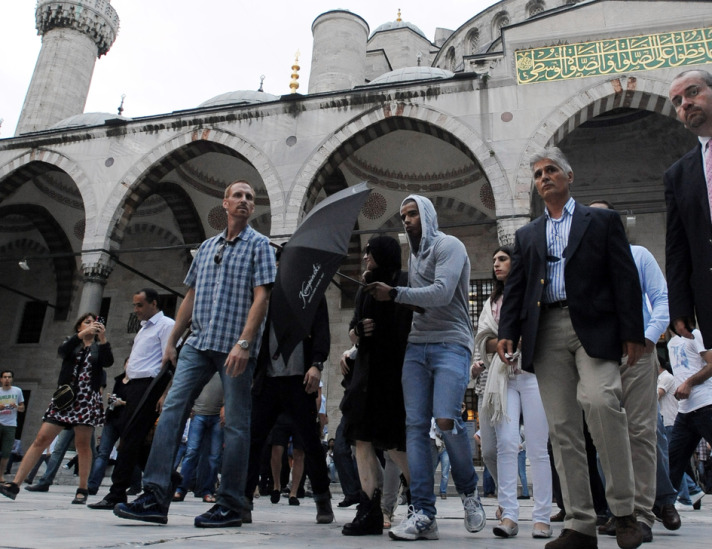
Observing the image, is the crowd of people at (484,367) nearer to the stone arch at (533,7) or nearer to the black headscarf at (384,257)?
the black headscarf at (384,257)

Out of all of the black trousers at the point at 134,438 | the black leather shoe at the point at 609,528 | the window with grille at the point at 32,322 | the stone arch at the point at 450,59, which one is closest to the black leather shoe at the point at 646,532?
the black leather shoe at the point at 609,528

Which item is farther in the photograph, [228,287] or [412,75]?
[412,75]

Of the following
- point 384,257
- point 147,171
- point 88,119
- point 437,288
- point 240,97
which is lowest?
point 437,288

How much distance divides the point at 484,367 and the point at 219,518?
1.73 metres

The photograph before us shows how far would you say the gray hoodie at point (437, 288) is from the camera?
8.11 feet

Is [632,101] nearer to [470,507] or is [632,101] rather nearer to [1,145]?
[470,507]

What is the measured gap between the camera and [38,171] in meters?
12.4

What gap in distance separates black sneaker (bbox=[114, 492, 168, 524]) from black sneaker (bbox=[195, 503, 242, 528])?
137 mm

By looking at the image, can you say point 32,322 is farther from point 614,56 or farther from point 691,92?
point 691,92

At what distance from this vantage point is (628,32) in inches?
383

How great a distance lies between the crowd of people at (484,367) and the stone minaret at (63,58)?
46.5 feet

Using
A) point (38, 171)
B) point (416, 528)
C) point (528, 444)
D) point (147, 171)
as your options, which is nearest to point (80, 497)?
point (416, 528)

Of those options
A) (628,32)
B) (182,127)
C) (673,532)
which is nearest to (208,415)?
(673,532)

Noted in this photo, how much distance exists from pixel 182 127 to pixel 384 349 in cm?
964
